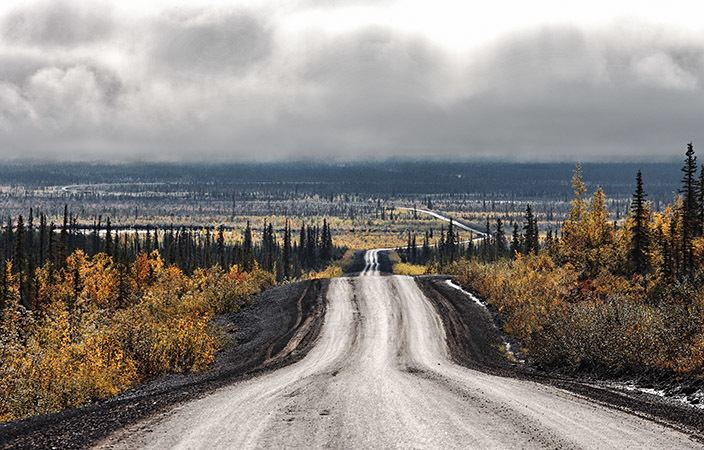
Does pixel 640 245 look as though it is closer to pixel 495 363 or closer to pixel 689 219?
pixel 689 219

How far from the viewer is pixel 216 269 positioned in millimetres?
58438

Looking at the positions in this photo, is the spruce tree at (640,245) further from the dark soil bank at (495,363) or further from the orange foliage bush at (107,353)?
the orange foliage bush at (107,353)

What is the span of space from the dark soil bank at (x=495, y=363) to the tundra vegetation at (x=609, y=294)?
126 cm

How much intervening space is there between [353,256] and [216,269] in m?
137

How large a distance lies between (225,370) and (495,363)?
34.8ft

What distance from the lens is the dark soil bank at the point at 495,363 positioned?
14.4 metres

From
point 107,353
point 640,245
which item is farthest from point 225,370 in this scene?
point 640,245

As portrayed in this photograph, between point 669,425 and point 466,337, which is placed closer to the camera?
point 669,425

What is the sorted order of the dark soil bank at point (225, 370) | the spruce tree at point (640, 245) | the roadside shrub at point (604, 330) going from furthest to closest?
the spruce tree at point (640, 245) → the roadside shrub at point (604, 330) → the dark soil bank at point (225, 370)

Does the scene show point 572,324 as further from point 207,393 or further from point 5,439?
point 5,439

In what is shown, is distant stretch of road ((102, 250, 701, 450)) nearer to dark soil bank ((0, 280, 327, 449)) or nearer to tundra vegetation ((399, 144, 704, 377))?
dark soil bank ((0, 280, 327, 449))

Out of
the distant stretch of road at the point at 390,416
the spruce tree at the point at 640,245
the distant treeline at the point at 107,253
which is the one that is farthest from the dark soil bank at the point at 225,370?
the distant treeline at the point at 107,253

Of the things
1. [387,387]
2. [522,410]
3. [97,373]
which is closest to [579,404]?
[522,410]

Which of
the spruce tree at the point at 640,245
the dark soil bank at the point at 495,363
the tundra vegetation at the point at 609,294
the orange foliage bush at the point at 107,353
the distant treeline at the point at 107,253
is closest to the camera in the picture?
the dark soil bank at the point at 495,363
